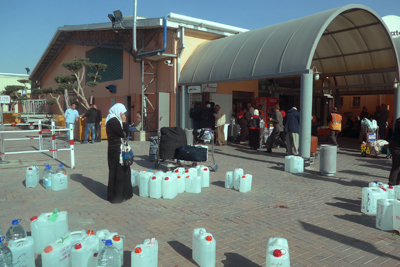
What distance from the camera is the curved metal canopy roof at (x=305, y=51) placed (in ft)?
35.1

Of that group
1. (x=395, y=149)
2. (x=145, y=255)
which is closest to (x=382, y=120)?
(x=395, y=149)

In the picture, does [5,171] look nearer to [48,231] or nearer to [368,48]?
[48,231]

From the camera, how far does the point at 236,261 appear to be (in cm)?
388

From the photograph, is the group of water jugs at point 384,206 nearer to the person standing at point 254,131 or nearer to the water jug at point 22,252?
the water jug at point 22,252

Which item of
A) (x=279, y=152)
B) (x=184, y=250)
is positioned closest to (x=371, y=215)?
(x=184, y=250)

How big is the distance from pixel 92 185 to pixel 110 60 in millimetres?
17603

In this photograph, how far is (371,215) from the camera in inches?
223

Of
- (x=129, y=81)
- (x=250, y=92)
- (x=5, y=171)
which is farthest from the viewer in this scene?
(x=129, y=81)

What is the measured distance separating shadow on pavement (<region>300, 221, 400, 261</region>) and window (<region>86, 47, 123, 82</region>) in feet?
63.7

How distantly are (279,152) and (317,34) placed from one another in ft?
17.2

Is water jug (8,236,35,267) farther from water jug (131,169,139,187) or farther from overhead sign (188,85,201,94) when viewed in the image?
overhead sign (188,85,201,94)

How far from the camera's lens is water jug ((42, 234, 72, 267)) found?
10.9 feet

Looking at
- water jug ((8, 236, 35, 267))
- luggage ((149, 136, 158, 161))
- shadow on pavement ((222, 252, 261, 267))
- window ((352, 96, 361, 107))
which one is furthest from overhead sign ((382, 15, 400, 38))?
water jug ((8, 236, 35, 267))

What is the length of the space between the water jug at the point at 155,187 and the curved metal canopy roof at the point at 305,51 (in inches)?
246
